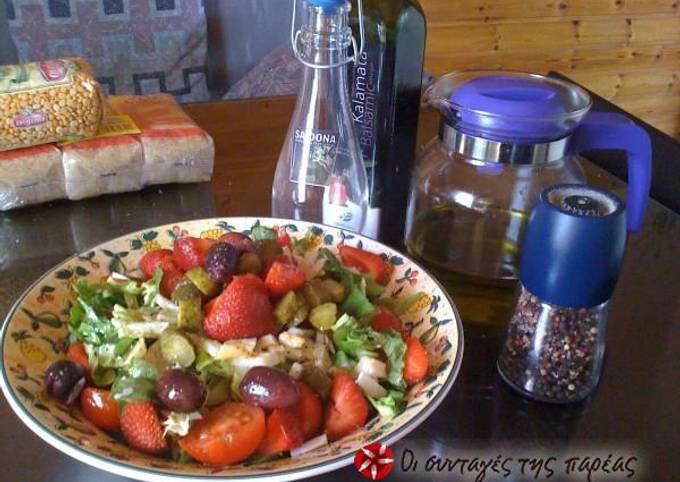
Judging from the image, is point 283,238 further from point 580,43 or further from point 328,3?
point 580,43

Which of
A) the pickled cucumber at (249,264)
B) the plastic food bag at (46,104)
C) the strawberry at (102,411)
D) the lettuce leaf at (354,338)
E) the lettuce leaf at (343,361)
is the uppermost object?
the plastic food bag at (46,104)

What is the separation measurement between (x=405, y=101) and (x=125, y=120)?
1.40 ft

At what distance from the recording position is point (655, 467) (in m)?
0.61

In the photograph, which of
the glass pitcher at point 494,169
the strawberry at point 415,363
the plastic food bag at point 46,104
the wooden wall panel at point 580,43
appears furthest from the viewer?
the wooden wall panel at point 580,43

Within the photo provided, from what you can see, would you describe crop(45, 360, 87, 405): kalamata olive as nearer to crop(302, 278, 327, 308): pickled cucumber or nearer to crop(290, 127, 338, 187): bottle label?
crop(302, 278, 327, 308): pickled cucumber

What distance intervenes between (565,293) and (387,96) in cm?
32

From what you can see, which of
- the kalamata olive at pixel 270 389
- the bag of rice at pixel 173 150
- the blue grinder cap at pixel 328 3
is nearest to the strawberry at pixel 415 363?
the kalamata olive at pixel 270 389

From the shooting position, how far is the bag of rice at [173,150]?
1.01 metres

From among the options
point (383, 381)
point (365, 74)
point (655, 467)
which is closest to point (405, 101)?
point (365, 74)

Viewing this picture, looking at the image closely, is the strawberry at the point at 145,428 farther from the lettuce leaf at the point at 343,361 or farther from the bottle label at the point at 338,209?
the bottle label at the point at 338,209

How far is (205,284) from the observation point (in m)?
0.66

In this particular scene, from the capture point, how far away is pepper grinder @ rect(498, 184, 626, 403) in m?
0.62

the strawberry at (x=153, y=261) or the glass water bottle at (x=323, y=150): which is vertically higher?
the glass water bottle at (x=323, y=150)

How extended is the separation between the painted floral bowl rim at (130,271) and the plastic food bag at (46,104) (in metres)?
0.26
